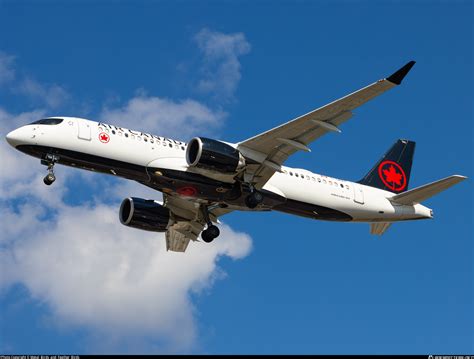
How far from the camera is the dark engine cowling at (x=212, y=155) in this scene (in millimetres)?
40375

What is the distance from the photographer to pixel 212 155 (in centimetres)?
4059

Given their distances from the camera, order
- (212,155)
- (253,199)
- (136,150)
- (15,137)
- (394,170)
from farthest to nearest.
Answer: (394,170)
(253,199)
(136,150)
(212,155)
(15,137)

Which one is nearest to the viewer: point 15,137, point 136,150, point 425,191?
point 15,137

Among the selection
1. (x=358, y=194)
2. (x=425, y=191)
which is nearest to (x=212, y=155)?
(x=358, y=194)

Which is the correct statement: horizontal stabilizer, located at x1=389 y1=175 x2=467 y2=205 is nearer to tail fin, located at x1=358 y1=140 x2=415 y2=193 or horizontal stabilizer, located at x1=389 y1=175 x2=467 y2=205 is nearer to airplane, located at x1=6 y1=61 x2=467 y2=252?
airplane, located at x1=6 y1=61 x2=467 y2=252

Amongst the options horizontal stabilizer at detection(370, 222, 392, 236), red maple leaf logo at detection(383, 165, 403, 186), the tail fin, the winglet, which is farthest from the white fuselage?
the winglet

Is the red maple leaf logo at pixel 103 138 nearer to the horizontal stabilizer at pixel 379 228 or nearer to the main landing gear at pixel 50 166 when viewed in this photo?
the main landing gear at pixel 50 166

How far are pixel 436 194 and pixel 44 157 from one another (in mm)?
20613

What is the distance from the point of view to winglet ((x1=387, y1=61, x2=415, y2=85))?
117ft

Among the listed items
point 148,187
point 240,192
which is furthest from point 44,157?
A: point 240,192

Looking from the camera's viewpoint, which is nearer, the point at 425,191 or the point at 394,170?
the point at 425,191

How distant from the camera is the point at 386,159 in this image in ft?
169

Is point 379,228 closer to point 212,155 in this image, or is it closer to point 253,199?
point 253,199

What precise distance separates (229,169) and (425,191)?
11320mm
